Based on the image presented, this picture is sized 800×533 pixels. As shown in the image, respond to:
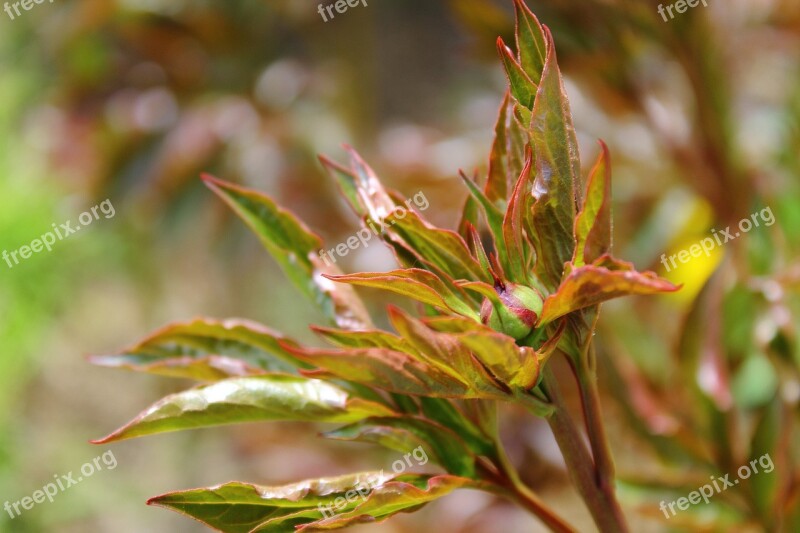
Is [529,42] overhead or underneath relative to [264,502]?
overhead

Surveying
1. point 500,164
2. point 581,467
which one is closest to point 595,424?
point 581,467

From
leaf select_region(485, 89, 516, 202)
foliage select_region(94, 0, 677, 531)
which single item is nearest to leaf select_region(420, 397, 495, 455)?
foliage select_region(94, 0, 677, 531)

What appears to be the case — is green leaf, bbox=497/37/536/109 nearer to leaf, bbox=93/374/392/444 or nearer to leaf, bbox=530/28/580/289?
leaf, bbox=530/28/580/289

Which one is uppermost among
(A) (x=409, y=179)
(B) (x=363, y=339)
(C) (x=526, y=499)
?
(A) (x=409, y=179)

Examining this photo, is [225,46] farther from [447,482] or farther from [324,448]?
[447,482]

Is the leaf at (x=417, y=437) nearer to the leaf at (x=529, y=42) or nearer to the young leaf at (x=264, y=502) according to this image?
the young leaf at (x=264, y=502)

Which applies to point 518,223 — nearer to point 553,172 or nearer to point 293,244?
point 553,172

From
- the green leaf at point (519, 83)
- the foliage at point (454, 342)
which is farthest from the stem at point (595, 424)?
the green leaf at point (519, 83)

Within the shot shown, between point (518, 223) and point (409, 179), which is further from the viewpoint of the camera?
point (409, 179)
